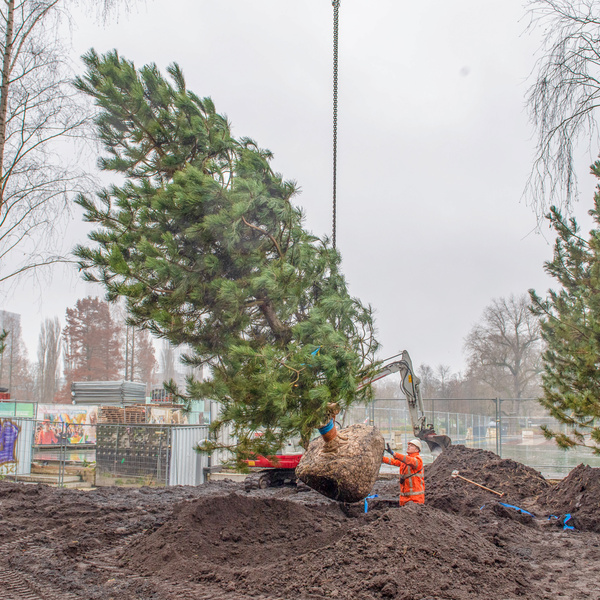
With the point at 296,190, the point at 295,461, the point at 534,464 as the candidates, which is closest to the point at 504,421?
the point at 534,464

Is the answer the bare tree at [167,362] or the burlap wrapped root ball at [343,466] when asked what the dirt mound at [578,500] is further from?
the bare tree at [167,362]

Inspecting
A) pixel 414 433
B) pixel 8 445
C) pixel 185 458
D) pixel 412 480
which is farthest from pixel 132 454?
pixel 412 480

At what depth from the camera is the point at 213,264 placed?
6.27m

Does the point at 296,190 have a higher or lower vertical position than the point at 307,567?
higher

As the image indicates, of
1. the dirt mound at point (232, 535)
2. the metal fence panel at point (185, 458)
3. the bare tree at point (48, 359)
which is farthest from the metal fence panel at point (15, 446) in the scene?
the bare tree at point (48, 359)

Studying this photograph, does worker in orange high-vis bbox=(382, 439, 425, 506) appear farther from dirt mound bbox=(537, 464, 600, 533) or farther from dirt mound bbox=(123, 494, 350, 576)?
dirt mound bbox=(537, 464, 600, 533)

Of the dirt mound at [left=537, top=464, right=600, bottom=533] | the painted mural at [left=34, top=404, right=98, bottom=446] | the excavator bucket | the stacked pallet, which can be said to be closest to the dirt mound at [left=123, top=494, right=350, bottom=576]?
the dirt mound at [left=537, top=464, right=600, bottom=533]

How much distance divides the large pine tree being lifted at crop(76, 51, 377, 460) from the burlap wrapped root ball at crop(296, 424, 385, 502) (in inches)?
17.9

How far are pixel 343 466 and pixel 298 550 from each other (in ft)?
3.35

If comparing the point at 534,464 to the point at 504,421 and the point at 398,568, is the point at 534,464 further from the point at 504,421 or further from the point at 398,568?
the point at 398,568

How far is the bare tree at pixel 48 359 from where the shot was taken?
53281mm

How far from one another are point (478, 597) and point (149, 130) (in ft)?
19.1

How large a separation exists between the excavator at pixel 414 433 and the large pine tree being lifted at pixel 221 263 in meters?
2.81

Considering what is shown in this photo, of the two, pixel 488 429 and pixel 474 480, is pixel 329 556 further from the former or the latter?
pixel 488 429
